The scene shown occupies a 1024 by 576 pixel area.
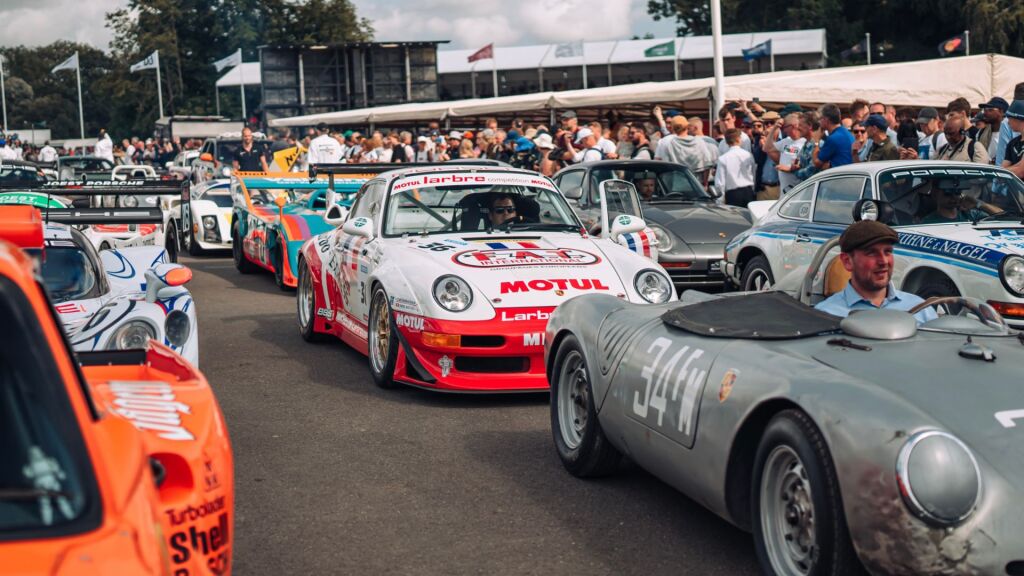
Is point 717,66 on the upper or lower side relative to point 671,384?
upper

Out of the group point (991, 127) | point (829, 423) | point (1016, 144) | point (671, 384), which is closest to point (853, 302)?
point (671, 384)

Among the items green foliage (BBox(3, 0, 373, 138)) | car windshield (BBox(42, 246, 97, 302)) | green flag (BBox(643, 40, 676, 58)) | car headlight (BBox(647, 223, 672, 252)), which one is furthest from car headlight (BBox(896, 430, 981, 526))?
green foliage (BBox(3, 0, 373, 138))

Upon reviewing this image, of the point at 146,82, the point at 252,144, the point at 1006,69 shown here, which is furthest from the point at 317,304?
the point at 146,82

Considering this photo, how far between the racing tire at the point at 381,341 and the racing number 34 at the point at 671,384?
10.1 feet

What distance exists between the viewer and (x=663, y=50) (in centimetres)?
5578

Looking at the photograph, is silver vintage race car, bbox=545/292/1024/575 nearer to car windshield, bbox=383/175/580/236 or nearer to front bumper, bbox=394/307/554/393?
Result: front bumper, bbox=394/307/554/393

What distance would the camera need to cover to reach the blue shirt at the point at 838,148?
12.0m

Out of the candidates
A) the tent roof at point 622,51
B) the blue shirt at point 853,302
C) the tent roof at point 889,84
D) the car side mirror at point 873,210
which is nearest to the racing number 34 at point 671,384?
the blue shirt at point 853,302

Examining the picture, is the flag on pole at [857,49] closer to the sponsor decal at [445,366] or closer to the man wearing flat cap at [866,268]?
the sponsor decal at [445,366]

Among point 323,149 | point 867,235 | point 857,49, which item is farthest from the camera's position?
point 857,49

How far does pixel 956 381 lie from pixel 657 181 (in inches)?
400

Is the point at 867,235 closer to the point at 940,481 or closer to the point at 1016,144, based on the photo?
the point at 940,481

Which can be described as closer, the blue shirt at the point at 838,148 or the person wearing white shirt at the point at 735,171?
the blue shirt at the point at 838,148

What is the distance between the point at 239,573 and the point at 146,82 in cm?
8709
